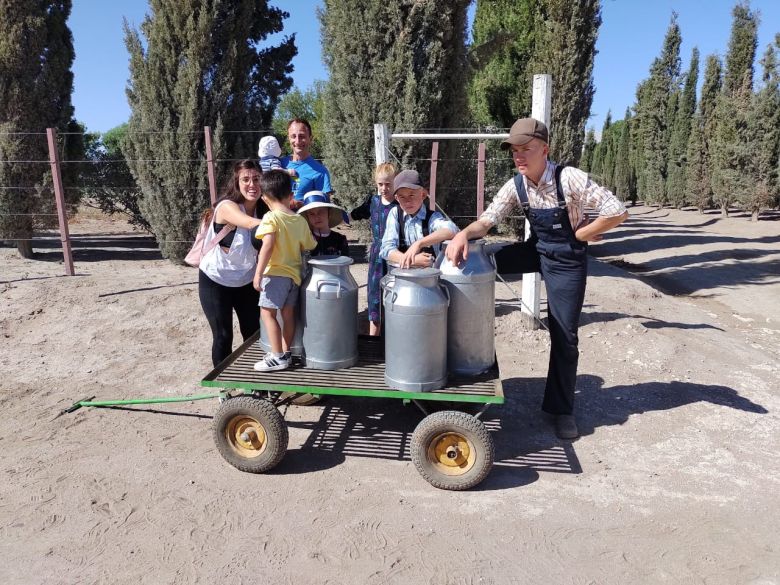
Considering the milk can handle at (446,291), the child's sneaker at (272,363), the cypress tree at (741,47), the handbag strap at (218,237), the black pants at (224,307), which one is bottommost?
the child's sneaker at (272,363)

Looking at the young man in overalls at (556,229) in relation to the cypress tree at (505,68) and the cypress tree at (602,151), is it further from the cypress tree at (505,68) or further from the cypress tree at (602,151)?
the cypress tree at (602,151)

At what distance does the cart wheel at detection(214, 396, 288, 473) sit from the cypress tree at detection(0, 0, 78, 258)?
774 centimetres

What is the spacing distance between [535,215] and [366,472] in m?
1.93

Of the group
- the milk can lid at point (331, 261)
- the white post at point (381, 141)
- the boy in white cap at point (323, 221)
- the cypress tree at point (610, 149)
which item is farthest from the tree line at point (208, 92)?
the cypress tree at point (610, 149)

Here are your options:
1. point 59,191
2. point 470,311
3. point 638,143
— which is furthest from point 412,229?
point 638,143

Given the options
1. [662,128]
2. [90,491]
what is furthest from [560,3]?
[662,128]

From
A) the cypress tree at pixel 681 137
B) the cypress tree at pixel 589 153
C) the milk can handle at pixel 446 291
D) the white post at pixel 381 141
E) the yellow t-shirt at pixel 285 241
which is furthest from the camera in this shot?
the cypress tree at pixel 589 153

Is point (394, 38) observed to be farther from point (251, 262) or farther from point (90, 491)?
point (90, 491)

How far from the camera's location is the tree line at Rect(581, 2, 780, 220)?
21.3m

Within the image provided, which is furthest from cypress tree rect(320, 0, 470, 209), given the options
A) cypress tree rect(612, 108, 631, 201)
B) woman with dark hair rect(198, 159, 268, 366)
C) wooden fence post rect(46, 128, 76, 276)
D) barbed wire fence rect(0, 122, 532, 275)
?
cypress tree rect(612, 108, 631, 201)

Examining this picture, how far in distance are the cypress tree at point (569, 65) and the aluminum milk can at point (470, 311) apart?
10077 mm

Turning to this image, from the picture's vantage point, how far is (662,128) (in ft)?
98.9

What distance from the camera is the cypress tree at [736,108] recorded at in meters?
22.1

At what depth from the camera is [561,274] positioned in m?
3.77
